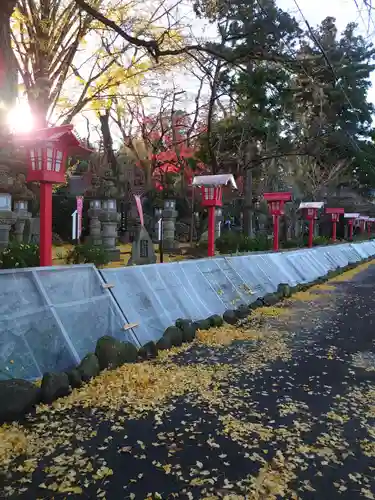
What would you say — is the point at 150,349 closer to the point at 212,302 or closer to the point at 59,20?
the point at 212,302

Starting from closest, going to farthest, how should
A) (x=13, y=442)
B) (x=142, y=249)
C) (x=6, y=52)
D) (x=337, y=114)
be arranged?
(x=13, y=442) → (x=6, y=52) → (x=142, y=249) → (x=337, y=114)

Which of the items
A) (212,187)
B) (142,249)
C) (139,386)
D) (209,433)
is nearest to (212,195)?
(212,187)

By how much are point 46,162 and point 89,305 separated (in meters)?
2.58

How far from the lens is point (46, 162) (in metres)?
6.23

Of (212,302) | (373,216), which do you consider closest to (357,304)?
(212,302)

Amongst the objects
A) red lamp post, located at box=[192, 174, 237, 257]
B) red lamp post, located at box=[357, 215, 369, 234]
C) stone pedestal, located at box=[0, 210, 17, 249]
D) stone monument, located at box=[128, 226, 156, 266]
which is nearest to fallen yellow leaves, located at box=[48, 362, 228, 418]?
red lamp post, located at box=[192, 174, 237, 257]

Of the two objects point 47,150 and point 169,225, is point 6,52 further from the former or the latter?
point 169,225

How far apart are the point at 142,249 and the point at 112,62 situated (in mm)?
5278

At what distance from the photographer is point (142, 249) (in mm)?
12500

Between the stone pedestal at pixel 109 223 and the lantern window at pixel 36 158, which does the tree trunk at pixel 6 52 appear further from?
the stone pedestal at pixel 109 223

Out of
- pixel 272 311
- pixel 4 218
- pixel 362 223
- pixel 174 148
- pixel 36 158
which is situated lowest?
pixel 272 311

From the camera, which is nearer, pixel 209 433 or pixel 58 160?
pixel 209 433

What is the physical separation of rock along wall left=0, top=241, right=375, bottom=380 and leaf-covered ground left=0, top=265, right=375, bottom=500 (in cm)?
48

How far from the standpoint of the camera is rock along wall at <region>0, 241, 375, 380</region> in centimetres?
387
